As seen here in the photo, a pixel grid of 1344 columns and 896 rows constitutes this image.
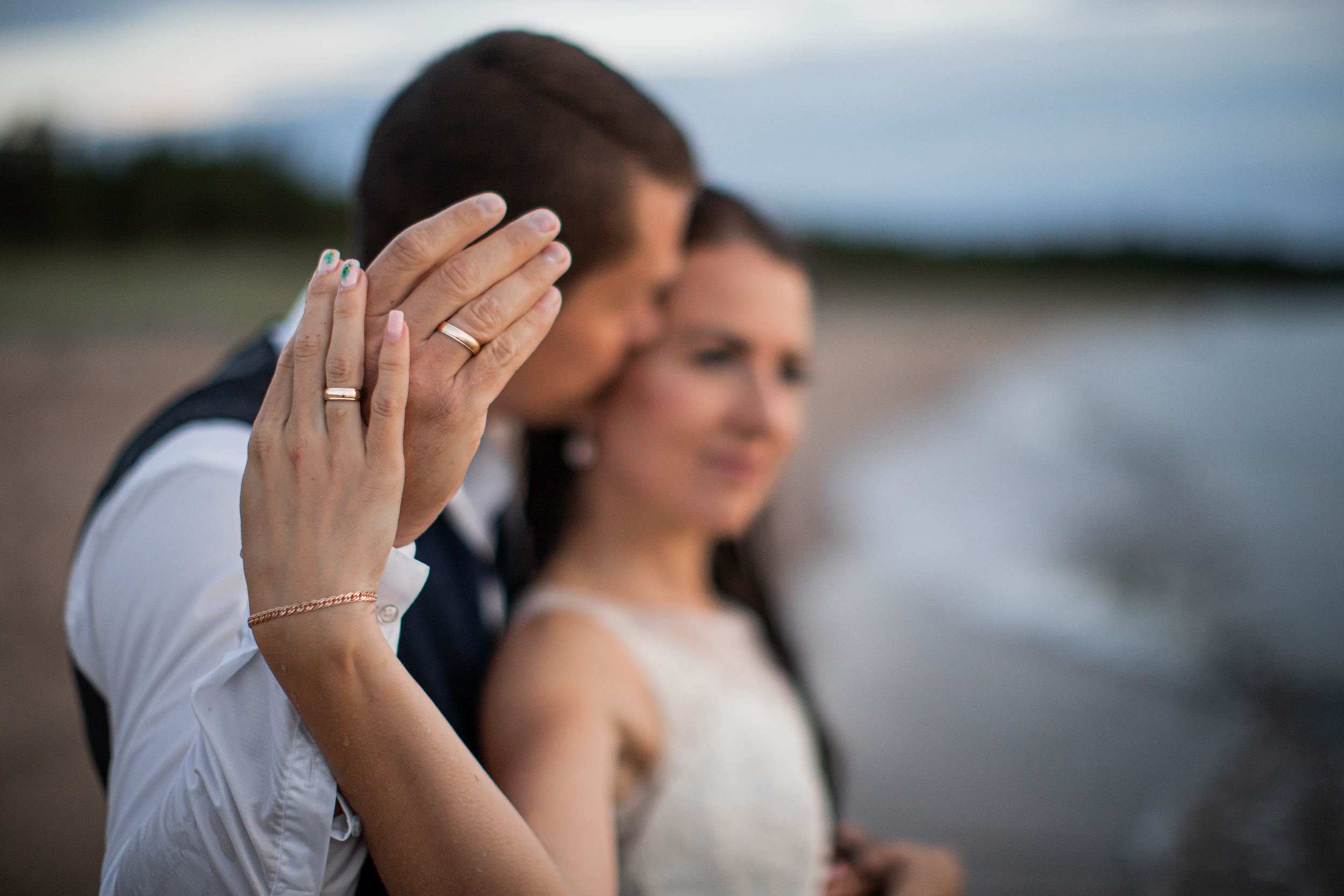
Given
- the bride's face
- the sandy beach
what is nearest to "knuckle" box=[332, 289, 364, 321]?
the bride's face

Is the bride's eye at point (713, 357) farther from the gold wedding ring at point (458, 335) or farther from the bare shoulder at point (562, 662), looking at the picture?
the gold wedding ring at point (458, 335)

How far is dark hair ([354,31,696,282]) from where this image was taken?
2023 mm

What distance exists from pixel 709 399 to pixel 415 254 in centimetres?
157

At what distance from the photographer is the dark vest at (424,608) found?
5.61 ft

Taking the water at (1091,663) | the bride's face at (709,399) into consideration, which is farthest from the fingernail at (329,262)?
the water at (1091,663)

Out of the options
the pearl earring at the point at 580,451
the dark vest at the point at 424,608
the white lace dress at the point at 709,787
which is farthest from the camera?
the pearl earring at the point at 580,451

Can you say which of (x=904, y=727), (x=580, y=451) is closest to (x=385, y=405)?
(x=580, y=451)

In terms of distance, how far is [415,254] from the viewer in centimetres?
123

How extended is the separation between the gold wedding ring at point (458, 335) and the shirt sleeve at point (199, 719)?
32 cm

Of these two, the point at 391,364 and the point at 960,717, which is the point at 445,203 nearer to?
the point at 391,364

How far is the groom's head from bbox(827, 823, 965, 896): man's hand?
1.71 metres

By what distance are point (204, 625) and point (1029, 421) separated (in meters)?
20.1

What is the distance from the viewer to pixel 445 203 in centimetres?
203

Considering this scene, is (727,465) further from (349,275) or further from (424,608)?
(349,275)
